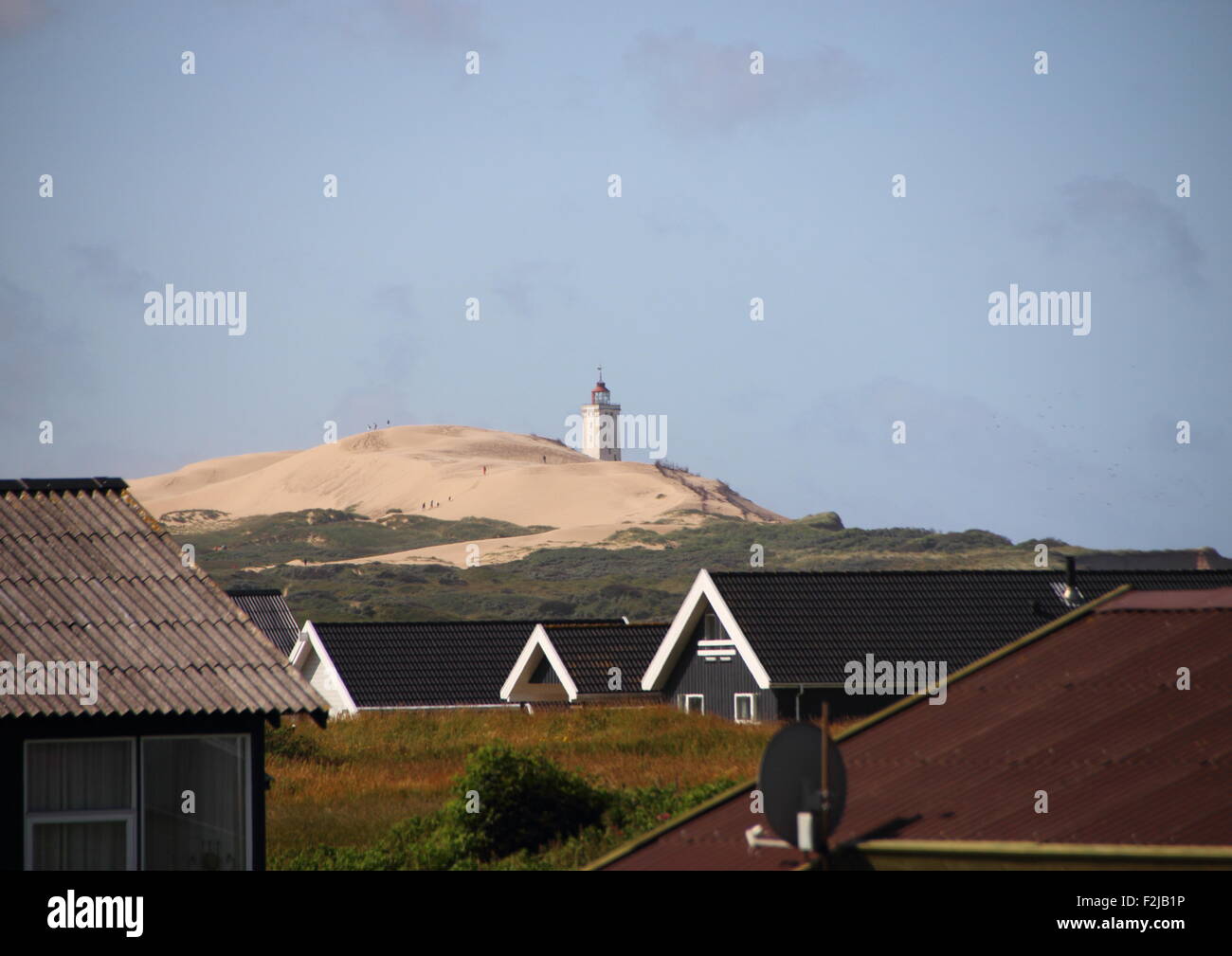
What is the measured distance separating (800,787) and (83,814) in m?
8.92

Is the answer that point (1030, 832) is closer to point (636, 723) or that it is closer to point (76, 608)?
point (76, 608)

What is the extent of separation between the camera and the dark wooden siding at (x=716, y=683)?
101ft

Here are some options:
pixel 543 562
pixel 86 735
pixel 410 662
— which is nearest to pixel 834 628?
pixel 410 662

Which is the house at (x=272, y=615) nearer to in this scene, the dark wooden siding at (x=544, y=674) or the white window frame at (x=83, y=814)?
the dark wooden siding at (x=544, y=674)

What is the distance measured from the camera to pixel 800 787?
7.62m

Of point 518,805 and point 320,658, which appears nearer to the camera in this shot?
point 518,805

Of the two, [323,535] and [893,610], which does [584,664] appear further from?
[323,535]

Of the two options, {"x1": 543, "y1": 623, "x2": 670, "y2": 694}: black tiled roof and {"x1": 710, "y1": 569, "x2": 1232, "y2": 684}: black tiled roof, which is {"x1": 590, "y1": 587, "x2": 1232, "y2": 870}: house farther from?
{"x1": 543, "y1": 623, "x2": 670, "y2": 694}: black tiled roof

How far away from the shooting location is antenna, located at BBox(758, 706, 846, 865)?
7566 mm

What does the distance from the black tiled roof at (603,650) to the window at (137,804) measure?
71.9ft

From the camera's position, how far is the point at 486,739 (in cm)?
3023

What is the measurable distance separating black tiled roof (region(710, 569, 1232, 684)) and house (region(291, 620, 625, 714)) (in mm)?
10190
